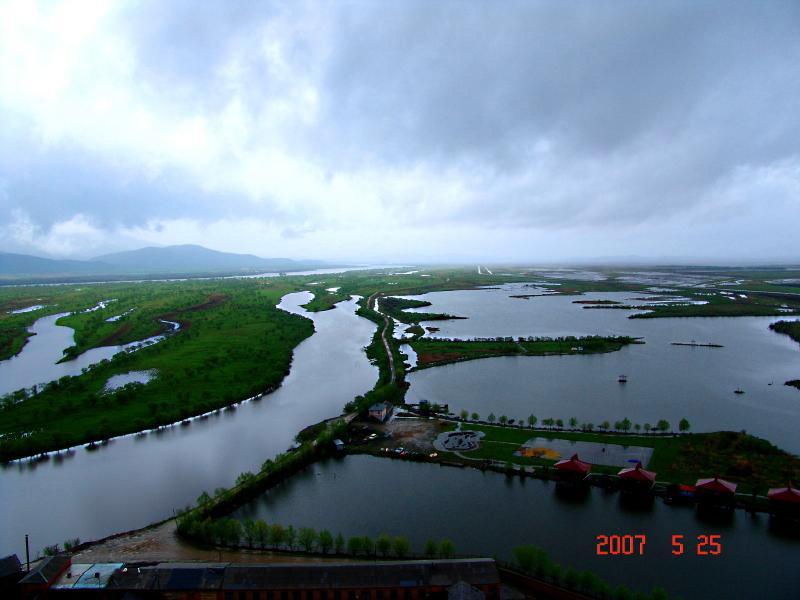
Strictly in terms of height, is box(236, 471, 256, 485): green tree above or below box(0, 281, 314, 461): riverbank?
below

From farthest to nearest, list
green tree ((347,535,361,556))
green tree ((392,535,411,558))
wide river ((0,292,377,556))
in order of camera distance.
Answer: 1. wide river ((0,292,377,556))
2. green tree ((347,535,361,556))
3. green tree ((392,535,411,558))

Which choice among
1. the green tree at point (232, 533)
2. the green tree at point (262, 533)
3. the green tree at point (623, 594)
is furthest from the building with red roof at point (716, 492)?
the green tree at point (232, 533)

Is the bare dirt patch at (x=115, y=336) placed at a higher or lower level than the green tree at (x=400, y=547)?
higher

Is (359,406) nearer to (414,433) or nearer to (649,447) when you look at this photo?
(414,433)

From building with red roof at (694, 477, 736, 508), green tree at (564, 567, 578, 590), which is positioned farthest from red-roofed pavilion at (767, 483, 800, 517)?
green tree at (564, 567, 578, 590)

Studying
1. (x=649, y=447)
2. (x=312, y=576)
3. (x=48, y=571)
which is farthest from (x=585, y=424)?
(x=48, y=571)

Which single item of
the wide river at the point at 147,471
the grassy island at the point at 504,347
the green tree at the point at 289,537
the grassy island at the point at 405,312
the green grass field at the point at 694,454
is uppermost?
the grassy island at the point at 405,312

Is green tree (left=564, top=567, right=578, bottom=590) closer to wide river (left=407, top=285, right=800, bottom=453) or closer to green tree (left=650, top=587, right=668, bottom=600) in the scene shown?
green tree (left=650, top=587, right=668, bottom=600)

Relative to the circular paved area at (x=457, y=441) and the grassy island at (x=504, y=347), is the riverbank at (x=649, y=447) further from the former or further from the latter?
the grassy island at (x=504, y=347)
